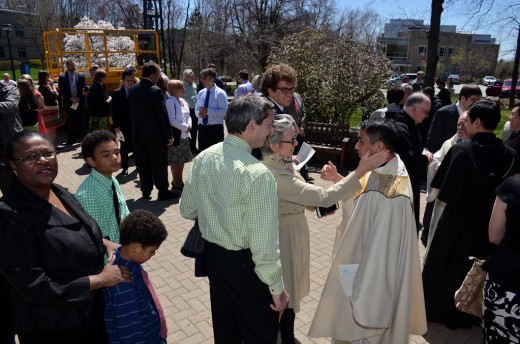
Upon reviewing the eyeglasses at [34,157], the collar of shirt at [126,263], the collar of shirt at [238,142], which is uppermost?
the collar of shirt at [238,142]

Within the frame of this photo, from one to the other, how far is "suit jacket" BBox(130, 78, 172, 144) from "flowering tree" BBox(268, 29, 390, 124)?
4.76 metres

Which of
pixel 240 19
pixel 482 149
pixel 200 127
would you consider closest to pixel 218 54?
pixel 240 19

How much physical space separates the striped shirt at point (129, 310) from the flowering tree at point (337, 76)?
8.05m

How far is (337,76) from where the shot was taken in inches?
381

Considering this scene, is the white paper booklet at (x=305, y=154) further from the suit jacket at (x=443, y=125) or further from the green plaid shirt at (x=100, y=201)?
the suit jacket at (x=443, y=125)

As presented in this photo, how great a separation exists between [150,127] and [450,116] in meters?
4.50

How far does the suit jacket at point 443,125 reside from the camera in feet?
18.7

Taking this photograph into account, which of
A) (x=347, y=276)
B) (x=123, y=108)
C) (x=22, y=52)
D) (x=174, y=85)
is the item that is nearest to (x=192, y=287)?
(x=347, y=276)

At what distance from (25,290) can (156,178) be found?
4.75 m

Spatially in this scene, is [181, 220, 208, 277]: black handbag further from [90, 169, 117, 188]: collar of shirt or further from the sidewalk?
the sidewalk

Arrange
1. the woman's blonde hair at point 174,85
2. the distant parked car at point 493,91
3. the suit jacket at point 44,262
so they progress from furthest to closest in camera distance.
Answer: the distant parked car at point 493,91
the woman's blonde hair at point 174,85
the suit jacket at point 44,262

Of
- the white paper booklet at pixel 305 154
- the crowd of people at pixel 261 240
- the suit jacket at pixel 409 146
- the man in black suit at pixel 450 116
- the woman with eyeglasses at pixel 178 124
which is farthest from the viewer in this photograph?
the woman with eyeglasses at pixel 178 124

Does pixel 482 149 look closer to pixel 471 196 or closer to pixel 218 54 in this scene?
pixel 471 196

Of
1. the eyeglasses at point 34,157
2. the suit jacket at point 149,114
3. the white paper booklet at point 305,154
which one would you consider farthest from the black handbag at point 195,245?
the suit jacket at point 149,114
